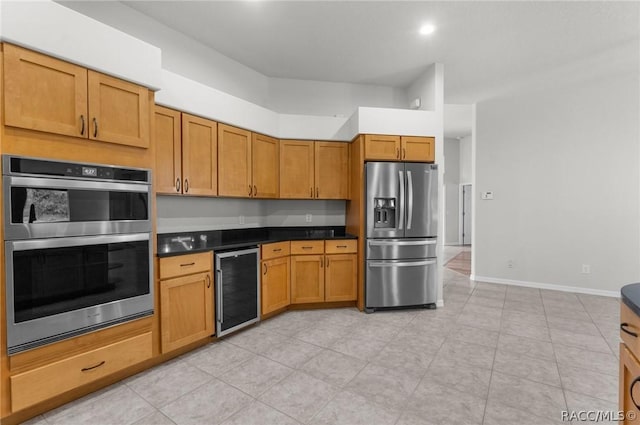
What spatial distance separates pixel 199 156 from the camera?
9.49 ft

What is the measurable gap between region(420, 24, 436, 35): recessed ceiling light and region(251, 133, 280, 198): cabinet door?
6.71ft

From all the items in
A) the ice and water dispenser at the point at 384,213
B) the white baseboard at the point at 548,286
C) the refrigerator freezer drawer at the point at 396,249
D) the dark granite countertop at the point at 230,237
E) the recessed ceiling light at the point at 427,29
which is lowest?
the white baseboard at the point at 548,286

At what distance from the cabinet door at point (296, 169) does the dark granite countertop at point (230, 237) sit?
0.56 m

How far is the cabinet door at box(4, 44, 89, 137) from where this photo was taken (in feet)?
5.45

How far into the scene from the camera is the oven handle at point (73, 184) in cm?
168

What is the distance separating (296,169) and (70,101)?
237 centimetres

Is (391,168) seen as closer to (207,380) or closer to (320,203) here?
(320,203)

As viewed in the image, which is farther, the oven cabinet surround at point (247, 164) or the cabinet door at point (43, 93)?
the oven cabinet surround at point (247, 164)

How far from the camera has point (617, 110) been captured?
4129 mm

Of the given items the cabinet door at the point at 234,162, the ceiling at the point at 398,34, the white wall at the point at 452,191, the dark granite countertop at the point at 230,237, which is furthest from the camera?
the white wall at the point at 452,191

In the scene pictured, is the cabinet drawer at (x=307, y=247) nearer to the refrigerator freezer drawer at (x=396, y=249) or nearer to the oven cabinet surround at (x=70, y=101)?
the refrigerator freezer drawer at (x=396, y=249)

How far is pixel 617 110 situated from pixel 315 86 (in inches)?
171

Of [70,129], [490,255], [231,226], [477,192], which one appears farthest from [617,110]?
[70,129]

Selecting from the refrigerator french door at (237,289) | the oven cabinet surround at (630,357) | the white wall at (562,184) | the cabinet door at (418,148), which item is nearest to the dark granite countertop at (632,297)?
the oven cabinet surround at (630,357)
